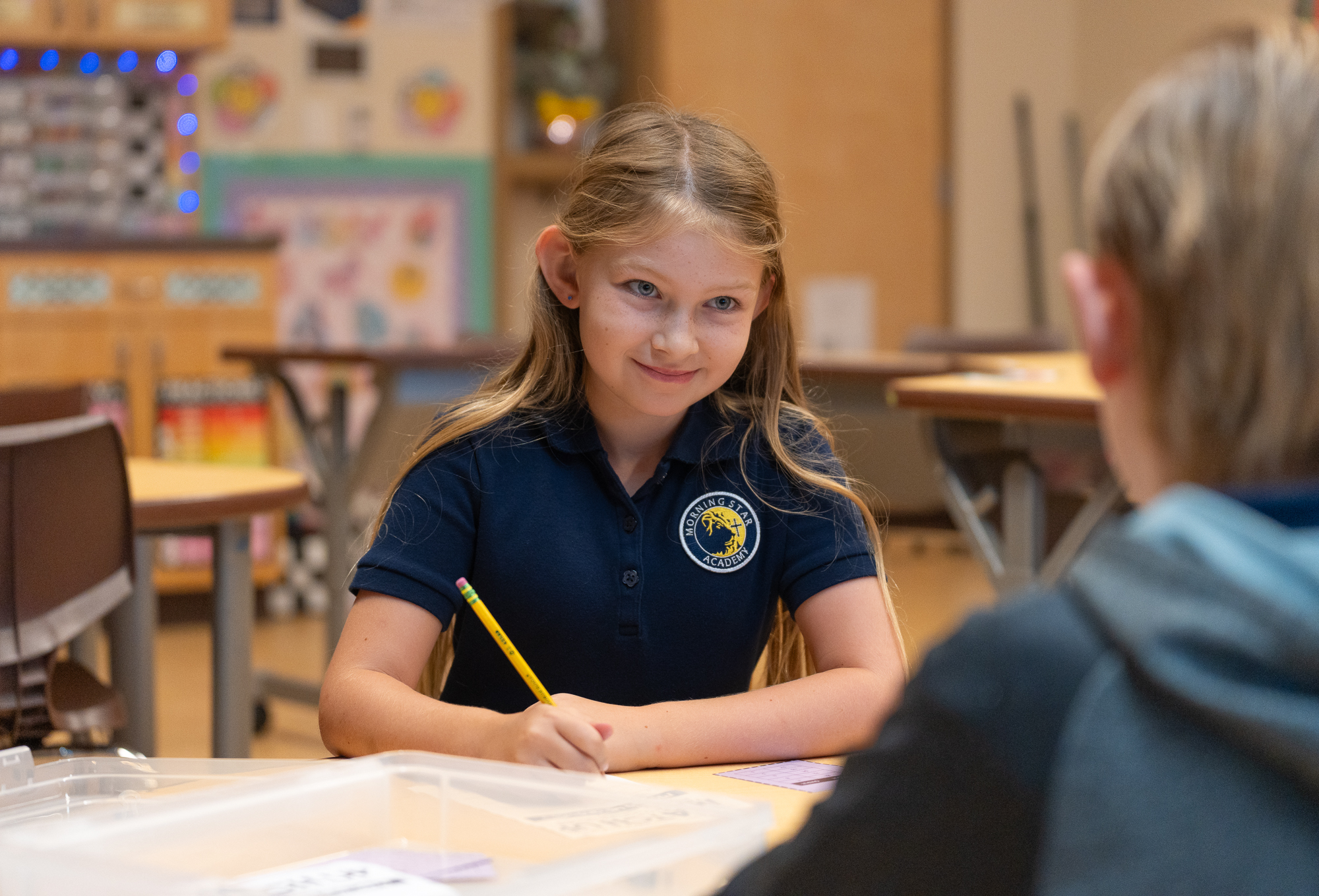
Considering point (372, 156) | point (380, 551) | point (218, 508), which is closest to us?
point (380, 551)

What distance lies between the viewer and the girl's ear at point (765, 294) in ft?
4.41

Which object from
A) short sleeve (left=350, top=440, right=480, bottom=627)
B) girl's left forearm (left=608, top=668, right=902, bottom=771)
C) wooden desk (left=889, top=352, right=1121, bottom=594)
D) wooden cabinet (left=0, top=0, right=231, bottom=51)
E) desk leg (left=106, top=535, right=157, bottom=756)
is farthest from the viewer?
wooden cabinet (left=0, top=0, right=231, bottom=51)

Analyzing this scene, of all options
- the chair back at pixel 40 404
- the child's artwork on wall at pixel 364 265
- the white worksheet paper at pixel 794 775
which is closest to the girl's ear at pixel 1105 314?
the white worksheet paper at pixel 794 775

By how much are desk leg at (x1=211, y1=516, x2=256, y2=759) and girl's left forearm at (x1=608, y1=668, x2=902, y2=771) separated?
1.41 meters

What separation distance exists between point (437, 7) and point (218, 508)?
3.96 meters

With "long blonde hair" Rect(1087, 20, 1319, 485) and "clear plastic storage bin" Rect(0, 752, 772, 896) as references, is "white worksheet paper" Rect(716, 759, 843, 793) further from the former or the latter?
"long blonde hair" Rect(1087, 20, 1319, 485)

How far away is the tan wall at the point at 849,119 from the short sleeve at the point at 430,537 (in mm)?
4805

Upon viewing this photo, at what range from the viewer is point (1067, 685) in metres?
0.46

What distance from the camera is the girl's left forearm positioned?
95 cm

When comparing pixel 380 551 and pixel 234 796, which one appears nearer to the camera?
pixel 234 796

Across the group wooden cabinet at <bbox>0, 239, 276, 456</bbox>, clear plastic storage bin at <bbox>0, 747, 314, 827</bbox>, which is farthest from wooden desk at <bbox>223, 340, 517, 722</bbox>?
clear plastic storage bin at <bbox>0, 747, 314, 827</bbox>

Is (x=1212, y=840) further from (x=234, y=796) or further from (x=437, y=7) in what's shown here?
(x=437, y=7)

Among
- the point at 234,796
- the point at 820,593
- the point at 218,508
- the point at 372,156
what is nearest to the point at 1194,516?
the point at 234,796

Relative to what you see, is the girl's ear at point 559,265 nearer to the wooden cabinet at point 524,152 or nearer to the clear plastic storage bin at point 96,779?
the clear plastic storage bin at point 96,779
